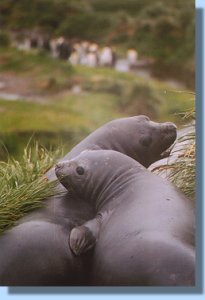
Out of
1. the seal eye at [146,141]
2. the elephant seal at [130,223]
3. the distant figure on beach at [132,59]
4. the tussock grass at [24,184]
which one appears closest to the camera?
the elephant seal at [130,223]

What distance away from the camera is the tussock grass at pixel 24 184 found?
8.31 feet

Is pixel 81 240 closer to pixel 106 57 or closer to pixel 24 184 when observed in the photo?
pixel 24 184

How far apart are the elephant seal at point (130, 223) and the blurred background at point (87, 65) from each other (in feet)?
0.60

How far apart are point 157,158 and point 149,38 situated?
436 millimetres

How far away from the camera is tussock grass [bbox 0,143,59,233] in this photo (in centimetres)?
253

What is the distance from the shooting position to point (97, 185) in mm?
2604

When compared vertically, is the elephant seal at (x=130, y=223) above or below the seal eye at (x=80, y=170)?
below

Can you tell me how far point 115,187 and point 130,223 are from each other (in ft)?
0.54

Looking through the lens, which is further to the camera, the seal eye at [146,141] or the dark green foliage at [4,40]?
the dark green foliage at [4,40]

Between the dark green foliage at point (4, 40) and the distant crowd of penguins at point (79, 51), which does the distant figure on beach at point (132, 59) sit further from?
the dark green foliage at point (4, 40)

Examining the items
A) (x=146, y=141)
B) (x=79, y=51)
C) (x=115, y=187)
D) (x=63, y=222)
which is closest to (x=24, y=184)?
(x=63, y=222)

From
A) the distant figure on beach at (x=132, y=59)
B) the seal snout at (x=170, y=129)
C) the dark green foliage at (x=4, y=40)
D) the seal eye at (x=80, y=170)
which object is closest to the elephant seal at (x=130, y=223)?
the seal eye at (x=80, y=170)

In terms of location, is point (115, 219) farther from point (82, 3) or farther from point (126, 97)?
point (82, 3)

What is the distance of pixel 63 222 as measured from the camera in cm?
254
